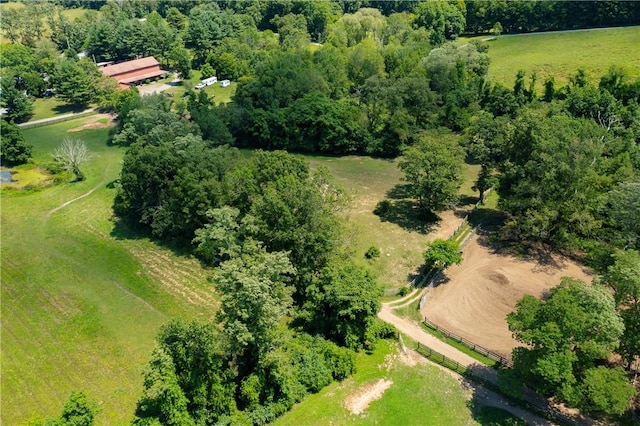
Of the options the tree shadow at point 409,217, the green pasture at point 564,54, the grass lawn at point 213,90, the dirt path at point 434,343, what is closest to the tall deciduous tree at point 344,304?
the dirt path at point 434,343

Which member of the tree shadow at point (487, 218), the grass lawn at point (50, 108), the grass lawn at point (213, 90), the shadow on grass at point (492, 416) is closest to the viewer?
the shadow on grass at point (492, 416)

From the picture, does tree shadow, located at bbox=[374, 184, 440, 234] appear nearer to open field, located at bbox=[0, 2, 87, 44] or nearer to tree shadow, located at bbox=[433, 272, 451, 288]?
tree shadow, located at bbox=[433, 272, 451, 288]

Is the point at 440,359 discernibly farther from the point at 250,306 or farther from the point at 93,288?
the point at 93,288

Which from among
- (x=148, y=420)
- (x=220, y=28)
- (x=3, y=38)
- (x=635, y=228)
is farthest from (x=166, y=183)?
(x=3, y=38)

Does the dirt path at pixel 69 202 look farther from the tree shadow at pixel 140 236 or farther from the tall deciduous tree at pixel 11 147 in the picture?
the tall deciduous tree at pixel 11 147

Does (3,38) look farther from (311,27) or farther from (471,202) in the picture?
(471,202)

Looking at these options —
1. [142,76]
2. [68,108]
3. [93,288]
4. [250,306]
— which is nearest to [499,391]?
[250,306]
